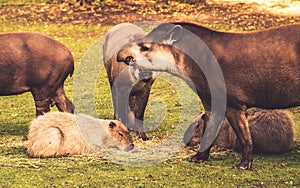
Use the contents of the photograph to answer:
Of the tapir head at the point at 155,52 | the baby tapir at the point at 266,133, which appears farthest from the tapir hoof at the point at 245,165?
the tapir head at the point at 155,52

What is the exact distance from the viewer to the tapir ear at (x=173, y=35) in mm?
8195

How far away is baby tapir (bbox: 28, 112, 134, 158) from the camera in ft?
28.9

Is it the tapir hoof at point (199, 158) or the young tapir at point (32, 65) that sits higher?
the young tapir at point (32, 65)

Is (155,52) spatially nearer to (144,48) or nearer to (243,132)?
(144,48)

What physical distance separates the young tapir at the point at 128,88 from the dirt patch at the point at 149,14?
9664 mm

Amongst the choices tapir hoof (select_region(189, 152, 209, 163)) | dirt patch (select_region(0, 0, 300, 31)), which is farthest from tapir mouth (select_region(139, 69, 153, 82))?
dirt patch (select_region(0, 0, 300, 31))

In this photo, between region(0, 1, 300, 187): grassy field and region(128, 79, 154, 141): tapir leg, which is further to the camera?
A: region(128, 79, 154, 141): tapir leg

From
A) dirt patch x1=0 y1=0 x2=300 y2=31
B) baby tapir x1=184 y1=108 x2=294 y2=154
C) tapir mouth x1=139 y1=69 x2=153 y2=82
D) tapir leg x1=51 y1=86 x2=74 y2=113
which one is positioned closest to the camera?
baby tapir x1=184 y1=108 x2=294 y2=154

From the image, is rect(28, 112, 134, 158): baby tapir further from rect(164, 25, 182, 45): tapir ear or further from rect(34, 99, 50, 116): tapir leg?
rect(164, 25, 182, 45): tapir ear

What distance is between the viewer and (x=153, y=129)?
34.5 feet

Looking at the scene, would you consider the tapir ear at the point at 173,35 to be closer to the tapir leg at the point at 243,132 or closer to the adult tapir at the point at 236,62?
the adult tapir at the point at 236,62

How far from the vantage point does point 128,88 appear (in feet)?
33.2

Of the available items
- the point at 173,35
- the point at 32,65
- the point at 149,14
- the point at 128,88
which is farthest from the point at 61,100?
the point at 149,14

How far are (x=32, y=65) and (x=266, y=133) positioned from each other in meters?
3.39
